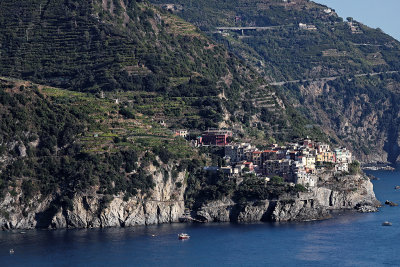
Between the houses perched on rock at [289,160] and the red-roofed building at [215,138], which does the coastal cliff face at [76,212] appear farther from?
the red-roofed building at [215,138]

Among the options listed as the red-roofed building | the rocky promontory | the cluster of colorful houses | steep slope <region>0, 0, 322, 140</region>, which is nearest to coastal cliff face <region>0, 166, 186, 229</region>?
the rocky promontory

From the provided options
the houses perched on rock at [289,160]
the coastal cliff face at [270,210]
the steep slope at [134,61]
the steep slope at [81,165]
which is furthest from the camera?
the steep slope at [134,61]

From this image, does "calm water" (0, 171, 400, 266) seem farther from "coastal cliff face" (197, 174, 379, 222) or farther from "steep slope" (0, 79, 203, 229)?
"steep slope" (0, 79, 203, 229)

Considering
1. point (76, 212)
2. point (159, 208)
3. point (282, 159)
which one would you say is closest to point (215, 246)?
point (159, 208)

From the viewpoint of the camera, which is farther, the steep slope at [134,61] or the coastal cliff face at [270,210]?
the steep slope at [134,61]

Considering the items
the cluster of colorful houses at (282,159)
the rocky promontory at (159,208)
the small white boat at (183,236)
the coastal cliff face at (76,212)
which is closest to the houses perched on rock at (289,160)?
the cluster of colorful houses at (282,159)

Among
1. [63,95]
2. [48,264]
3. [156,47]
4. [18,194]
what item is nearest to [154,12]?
[156,47]
